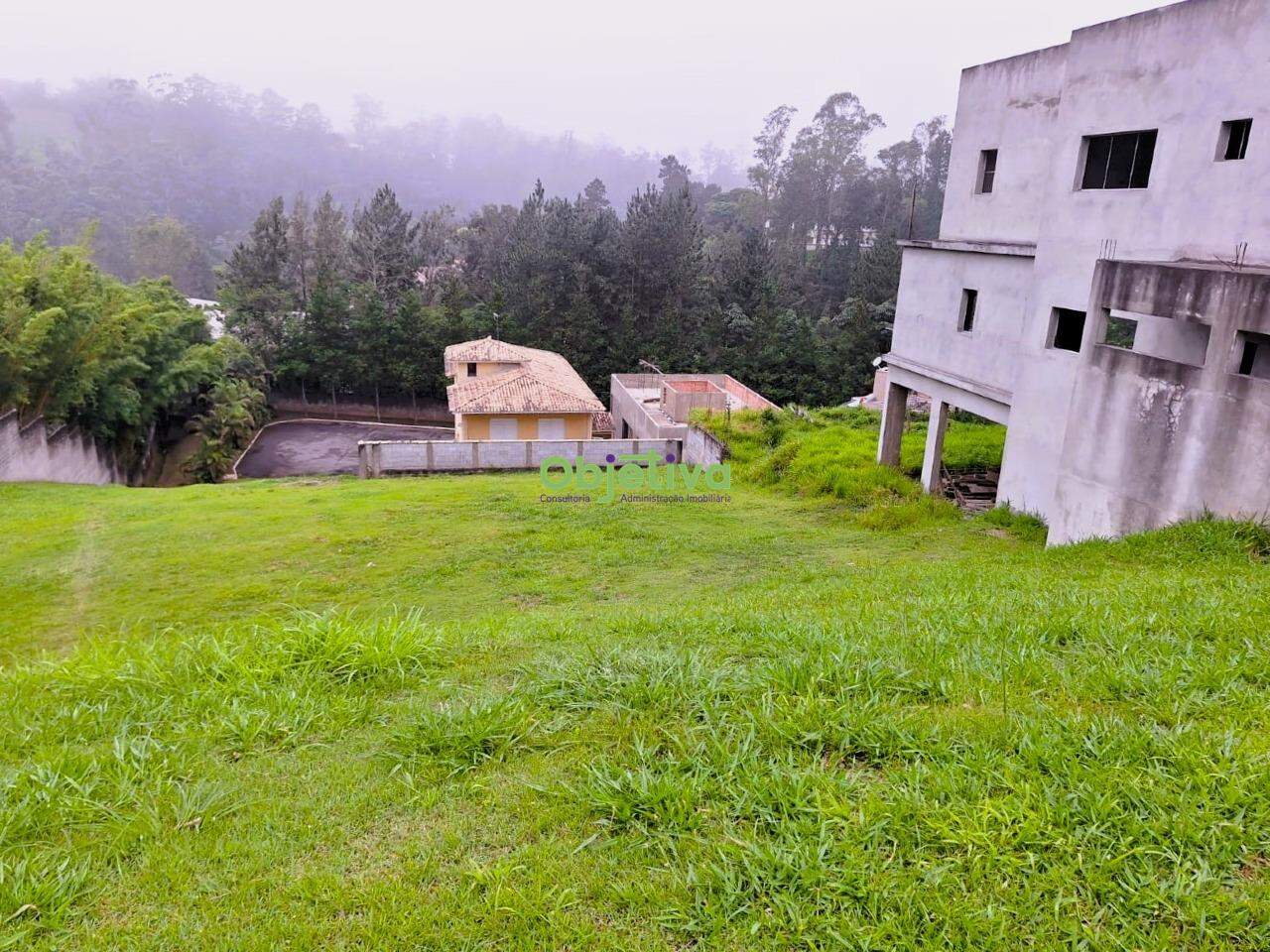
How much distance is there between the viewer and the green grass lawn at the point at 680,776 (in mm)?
2682

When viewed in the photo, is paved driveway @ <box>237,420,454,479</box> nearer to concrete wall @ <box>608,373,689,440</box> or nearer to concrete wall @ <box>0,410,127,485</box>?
concrete wall @ <box>0,410,127,485</box>

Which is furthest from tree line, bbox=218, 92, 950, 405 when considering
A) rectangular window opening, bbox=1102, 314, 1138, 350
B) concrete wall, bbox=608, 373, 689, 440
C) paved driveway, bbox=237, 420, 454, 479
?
rectangular window opening, bbox=1102, 314, 1138, 350

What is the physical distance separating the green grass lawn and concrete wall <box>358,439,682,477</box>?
1340 centimetres

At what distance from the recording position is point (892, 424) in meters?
15.2

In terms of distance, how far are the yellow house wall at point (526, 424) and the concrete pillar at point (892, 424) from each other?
10.4 m

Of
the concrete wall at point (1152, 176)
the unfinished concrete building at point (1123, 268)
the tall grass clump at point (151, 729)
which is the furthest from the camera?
the concrete wall at point (1152, 176)

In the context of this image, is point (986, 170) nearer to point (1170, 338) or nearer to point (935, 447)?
point (935, 447)

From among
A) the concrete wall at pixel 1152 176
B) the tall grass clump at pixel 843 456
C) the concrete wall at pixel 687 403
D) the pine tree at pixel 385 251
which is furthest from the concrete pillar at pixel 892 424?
the pine tree at pixel 385 251

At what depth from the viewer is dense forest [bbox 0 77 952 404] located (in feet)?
113

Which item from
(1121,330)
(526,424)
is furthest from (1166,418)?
(1121,330)

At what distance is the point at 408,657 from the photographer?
16.2 ft

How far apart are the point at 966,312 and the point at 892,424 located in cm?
291

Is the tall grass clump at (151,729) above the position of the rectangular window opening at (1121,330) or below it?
below

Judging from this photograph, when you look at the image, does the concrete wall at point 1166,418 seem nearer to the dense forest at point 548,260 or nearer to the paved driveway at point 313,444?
the dense forest at point 548,260
